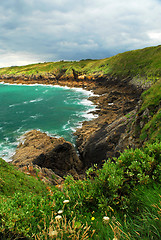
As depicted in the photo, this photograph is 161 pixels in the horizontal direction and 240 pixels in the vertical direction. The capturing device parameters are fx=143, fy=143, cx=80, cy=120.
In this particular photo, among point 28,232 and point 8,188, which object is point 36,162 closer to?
point 8,188

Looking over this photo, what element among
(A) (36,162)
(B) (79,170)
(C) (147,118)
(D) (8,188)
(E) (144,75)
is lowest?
(B) (79,170)

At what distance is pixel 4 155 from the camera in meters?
27.7

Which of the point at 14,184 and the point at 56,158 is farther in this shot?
Result: the point at 56,158

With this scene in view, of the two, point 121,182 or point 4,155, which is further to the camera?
point 4,155

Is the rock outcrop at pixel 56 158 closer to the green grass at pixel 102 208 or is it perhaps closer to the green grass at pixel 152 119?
the green grass at pixel 152 119

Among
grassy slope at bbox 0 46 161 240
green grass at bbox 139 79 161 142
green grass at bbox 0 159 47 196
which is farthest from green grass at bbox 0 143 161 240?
green grass at bbox 139 79 161 142

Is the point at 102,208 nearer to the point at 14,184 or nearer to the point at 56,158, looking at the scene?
the point at 14,184

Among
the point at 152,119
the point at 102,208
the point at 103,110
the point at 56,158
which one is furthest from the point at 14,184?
the point at 103,110

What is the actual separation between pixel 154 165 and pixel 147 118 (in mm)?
12152

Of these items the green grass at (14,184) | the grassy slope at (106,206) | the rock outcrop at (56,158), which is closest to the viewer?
the grassy slope at (106,206)

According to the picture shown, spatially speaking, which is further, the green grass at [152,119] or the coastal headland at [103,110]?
the coastal headland at [103,110]

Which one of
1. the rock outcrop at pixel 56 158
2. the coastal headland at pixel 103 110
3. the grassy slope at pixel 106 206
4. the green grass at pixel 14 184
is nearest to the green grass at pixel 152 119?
the coastal headland at pixel 103 110

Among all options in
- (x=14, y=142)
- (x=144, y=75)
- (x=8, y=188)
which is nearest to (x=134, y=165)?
(x=8, y=188)

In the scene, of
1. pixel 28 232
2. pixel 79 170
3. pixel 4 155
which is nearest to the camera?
pixel 28 232
